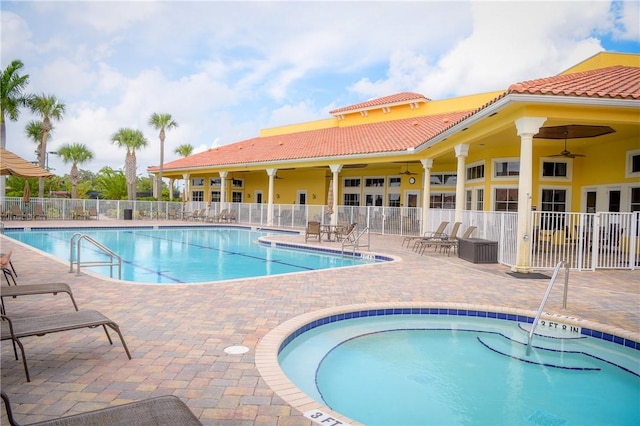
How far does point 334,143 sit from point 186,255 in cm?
1113

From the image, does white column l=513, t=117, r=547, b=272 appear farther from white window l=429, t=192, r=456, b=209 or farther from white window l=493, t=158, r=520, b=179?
white window l=429, t=192, r=456, b=209

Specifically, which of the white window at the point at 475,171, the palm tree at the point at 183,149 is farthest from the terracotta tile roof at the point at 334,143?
the palm tree at the point at 183,149

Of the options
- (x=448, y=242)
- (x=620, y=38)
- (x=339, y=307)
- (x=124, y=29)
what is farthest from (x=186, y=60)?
(x=620, y=38)

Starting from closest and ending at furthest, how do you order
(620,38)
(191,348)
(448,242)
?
(191,348) < (448,242) < (620,38)

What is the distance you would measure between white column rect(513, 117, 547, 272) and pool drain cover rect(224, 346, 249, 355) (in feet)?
23.0

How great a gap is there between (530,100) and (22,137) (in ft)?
118

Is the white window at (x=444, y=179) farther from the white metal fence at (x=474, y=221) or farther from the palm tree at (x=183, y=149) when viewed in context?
the palm tree at (x=183, y=149)

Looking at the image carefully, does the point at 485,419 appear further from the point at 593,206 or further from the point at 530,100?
the point at 593,206

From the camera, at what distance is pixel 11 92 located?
2464cm

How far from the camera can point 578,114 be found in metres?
9.06

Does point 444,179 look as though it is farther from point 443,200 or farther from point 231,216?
point 231,216

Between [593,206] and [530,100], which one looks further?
[593,206]

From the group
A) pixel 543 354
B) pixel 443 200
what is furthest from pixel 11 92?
pixel 543 354

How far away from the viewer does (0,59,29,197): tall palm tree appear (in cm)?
2402
